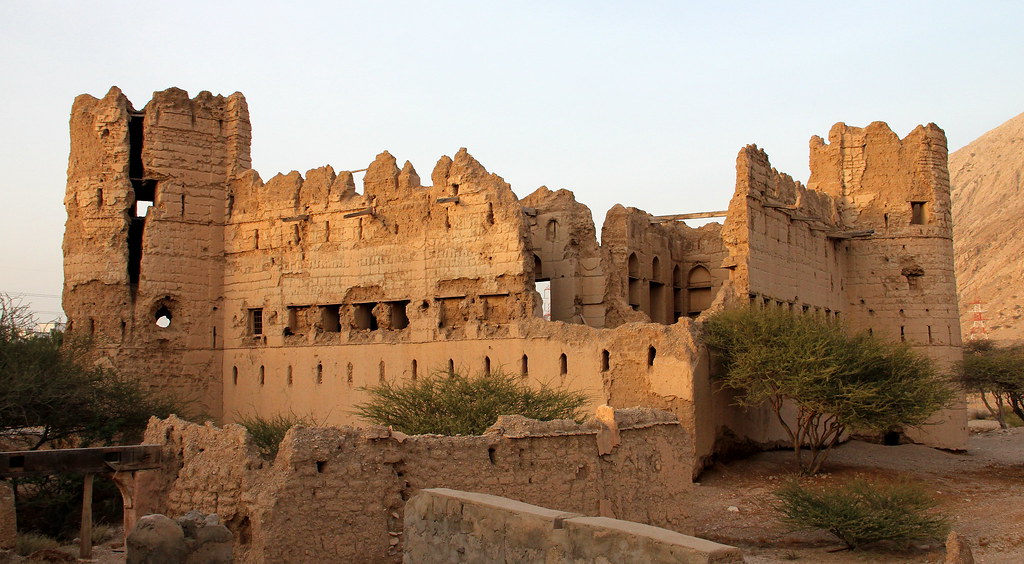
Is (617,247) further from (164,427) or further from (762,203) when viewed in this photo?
(164,427)

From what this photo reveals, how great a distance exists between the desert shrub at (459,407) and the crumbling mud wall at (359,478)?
2408mm

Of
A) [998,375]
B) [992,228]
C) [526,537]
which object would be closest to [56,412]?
[526,537]

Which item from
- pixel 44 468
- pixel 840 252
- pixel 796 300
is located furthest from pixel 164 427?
pixel 840 252

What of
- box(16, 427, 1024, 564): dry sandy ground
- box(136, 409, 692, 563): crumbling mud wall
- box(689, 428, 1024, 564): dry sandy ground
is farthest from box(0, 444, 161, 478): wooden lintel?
box(689, 428, 1024, 564): dry sandy ground

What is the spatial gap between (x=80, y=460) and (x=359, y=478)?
3576 millimetres

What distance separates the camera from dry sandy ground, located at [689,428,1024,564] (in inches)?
548

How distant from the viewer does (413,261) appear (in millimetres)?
22875

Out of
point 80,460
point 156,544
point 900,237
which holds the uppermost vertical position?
point 900,237

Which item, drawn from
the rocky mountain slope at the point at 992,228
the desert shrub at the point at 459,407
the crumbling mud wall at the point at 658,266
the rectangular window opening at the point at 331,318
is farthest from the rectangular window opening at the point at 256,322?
the rocky mountain slope at the point at 992,228

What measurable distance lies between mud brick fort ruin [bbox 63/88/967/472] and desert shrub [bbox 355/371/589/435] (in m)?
3.90

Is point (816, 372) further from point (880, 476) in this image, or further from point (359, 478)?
point (359, 478)

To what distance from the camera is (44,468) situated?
38.8 ft

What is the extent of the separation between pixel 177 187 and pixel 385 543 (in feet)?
54.3

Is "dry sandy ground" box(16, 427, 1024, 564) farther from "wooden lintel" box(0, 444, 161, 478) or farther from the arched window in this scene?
the arched window
